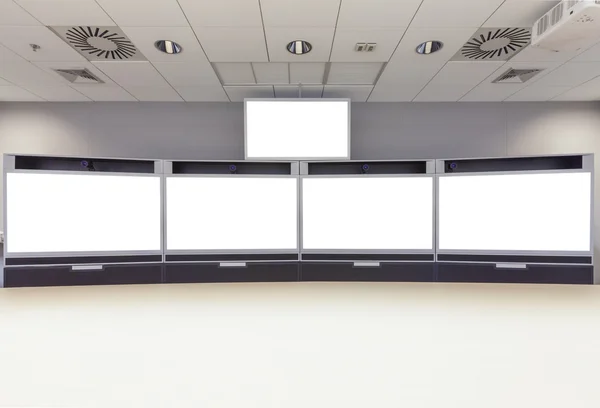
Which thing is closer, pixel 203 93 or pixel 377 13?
pixel 377 13

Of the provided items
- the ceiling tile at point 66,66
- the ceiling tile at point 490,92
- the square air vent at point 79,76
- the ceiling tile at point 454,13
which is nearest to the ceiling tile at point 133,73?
the ceiling tile at point 66,66

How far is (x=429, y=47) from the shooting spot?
3102 millimetres

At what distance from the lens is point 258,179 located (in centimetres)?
372

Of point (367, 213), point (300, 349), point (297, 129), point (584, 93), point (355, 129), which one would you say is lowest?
point (300, 349)

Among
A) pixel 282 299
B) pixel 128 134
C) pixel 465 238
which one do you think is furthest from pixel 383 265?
pixel 128 134

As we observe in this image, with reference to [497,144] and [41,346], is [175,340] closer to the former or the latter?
[41,346]

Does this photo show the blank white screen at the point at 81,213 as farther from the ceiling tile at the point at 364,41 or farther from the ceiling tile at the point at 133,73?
the ceiling tile at the point at 364,41

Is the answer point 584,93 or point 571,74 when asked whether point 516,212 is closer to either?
point 571,74

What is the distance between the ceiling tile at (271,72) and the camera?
11.6ft

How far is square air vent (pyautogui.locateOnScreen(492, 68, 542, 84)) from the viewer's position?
3653 millimetres

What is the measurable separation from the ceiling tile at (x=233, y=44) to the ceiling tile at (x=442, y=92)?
2.31 meters

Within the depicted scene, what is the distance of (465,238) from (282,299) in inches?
123

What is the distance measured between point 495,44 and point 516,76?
1.09 meters

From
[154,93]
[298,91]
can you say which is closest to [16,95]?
[154,93]
